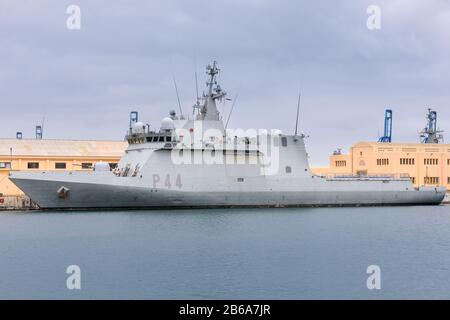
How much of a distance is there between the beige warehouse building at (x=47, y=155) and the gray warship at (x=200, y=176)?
8591 mm

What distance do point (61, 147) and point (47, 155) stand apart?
200 centimetres

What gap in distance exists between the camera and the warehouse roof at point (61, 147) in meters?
43.8

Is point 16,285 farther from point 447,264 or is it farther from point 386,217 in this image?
point 386,217

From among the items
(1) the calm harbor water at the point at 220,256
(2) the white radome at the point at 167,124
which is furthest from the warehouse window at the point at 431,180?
(2) the white radome at the point at 167,124

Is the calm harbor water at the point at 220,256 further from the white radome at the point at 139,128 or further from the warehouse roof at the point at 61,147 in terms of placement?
the warehouse roof at the point at 61,147

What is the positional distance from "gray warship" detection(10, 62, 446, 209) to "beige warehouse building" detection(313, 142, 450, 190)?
10.4 m

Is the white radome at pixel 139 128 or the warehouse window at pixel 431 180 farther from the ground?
the white radome at pixel 139 128

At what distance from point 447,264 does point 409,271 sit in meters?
2.06

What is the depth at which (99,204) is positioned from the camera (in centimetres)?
3322

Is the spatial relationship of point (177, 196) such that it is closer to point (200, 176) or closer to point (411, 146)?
point (200, 176)

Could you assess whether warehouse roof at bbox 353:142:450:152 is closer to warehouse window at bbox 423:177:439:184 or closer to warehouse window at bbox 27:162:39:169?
warehouse window at bbox 423:177:439:184
